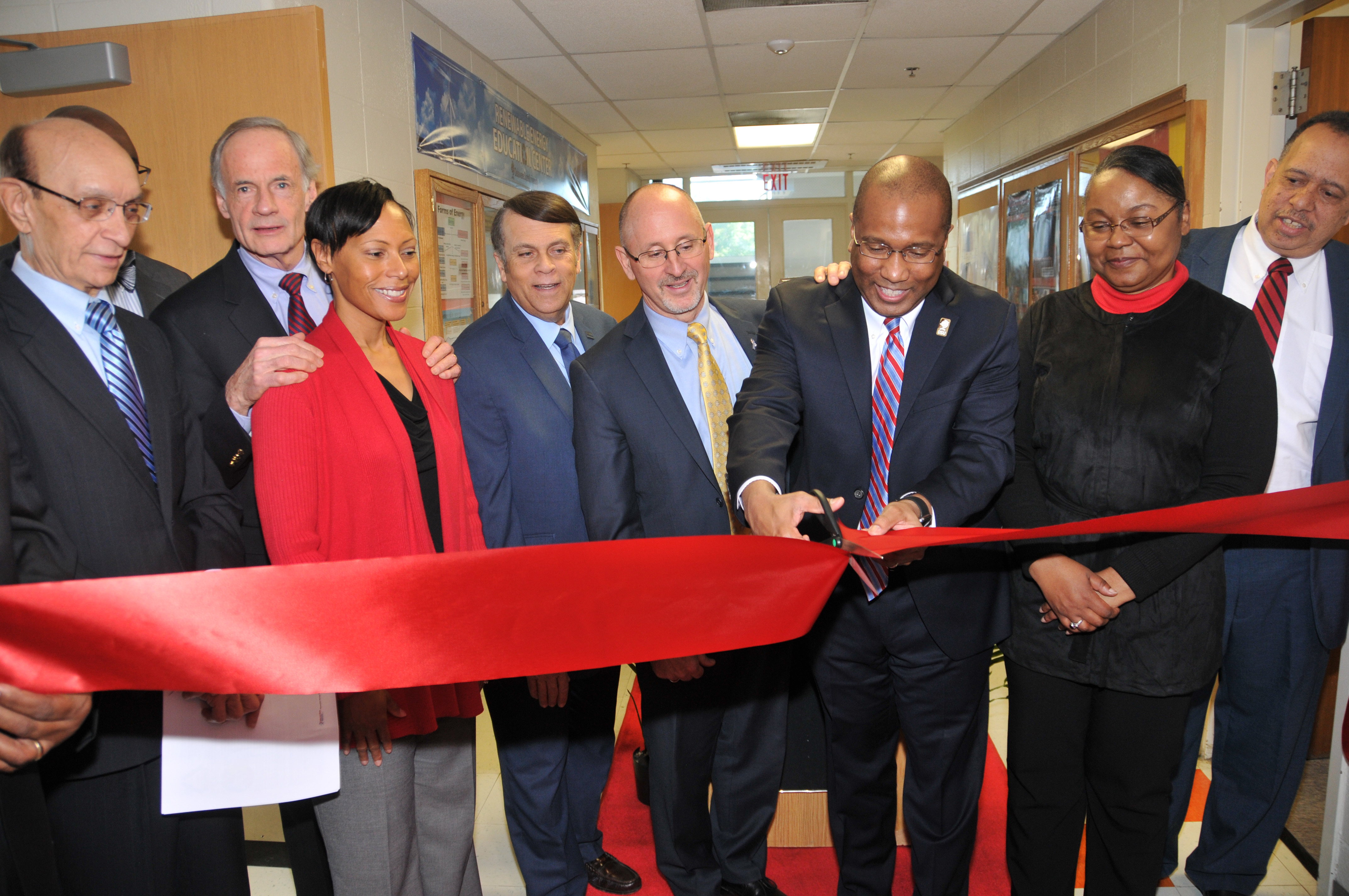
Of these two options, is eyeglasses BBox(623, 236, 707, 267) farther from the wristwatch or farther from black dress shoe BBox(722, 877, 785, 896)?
black dress shoe BBox(722, 877, 785, 896)

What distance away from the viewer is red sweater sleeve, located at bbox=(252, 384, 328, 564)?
5.08 feet

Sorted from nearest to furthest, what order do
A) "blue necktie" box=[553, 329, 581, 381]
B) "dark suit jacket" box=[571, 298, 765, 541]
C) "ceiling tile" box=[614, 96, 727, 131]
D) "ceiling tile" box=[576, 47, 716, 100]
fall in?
"dark suit jacket" box=[571, 298, 765, 541]
"blue necktie" box=[553, 329, 581, 381]
"ceiling tile" box=[576, 47, 716, 100]
"ceiling tile" box=[614, 96, 727, 131]

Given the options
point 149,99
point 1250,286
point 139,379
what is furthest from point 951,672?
point 149,99

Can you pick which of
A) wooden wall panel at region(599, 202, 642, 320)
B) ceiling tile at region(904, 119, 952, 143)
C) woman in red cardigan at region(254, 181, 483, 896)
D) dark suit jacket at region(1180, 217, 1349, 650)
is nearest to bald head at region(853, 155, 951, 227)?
woman in red cardigan at region(254, 181, 483, 896)

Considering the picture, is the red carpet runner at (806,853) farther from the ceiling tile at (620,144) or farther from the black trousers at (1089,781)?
the ceiling tile at (620,144)

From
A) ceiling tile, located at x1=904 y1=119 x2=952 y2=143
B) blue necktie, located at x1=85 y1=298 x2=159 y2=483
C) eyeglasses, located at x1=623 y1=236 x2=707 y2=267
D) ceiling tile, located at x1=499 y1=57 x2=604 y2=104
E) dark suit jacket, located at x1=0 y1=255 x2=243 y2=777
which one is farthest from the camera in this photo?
ceiling tile, located at x1=904 y1=119 x2=952 y2=143

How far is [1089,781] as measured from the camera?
187 centimetres

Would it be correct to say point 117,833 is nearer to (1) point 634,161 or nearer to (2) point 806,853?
(2) point 806,853

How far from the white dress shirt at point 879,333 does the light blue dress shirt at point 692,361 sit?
1.11ft

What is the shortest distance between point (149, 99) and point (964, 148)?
780 cm

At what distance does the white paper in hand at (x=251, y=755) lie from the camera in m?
1.46

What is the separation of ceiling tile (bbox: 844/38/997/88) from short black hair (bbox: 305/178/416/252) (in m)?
4.98

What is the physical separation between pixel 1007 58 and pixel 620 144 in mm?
4662

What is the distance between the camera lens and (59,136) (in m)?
1.52
